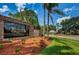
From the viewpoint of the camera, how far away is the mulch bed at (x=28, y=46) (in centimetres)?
224

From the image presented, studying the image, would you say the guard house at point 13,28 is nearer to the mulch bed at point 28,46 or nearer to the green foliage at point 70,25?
the mulch bed at point 28,46

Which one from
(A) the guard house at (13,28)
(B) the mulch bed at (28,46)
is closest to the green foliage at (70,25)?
(B) the mulch bed at (28,46)

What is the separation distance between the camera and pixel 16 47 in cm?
226

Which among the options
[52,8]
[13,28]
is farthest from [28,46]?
[52,8]

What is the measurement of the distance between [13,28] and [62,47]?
523mm

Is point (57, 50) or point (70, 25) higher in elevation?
point (70, 25)

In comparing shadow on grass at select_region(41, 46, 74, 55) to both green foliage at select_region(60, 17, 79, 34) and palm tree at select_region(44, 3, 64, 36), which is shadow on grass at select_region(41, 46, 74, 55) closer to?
green foliage at select_region(60, 17, 79, 34)

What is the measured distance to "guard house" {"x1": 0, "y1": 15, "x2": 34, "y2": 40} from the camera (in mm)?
2268

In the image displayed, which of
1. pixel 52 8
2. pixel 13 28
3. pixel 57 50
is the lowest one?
pixel 57 50

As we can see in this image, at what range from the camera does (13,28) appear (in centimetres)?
229

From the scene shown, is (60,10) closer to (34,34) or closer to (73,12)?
(73,12)

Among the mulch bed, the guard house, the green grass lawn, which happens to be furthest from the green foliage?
the guard house

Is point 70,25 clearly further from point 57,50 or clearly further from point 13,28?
point 13,28

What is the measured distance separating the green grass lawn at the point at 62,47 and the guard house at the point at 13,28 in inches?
9.5
